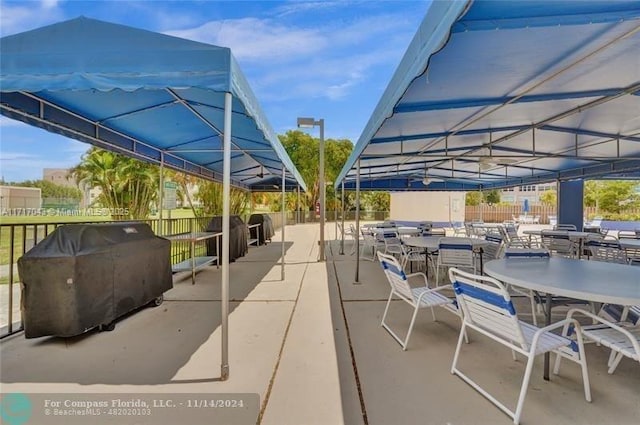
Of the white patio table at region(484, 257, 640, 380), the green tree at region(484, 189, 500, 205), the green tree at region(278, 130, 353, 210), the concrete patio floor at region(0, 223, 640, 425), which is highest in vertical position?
the green tree at region(278, 130, 353, 210)

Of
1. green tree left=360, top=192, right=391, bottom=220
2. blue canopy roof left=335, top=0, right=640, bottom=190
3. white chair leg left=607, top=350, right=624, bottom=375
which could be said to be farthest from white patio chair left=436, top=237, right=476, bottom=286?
green tree left=360, top=192, right=391, bottom=220

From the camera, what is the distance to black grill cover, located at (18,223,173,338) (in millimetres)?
2785

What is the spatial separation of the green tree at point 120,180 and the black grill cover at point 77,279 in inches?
383

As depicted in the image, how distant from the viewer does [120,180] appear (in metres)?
12.3

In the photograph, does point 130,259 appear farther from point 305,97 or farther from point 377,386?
point 305,97

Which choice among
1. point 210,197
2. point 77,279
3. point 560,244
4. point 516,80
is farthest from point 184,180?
point 560,244

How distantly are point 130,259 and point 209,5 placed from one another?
510 centimetres

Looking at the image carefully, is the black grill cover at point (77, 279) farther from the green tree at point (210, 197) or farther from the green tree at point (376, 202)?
the green tree at point (376, 202)

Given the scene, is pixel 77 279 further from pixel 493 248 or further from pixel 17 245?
pixel 493 248

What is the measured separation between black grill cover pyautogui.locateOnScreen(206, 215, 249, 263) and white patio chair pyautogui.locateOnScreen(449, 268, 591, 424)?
17.8 ft

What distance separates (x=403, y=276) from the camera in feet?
9.40

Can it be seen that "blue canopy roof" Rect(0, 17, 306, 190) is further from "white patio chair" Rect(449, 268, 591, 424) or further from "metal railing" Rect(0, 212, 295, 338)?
"white patio chair" Rect(449, 268, 591, 424)

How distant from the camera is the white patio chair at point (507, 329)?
6.17 ft

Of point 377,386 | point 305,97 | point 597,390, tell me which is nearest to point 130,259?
point 377,386
